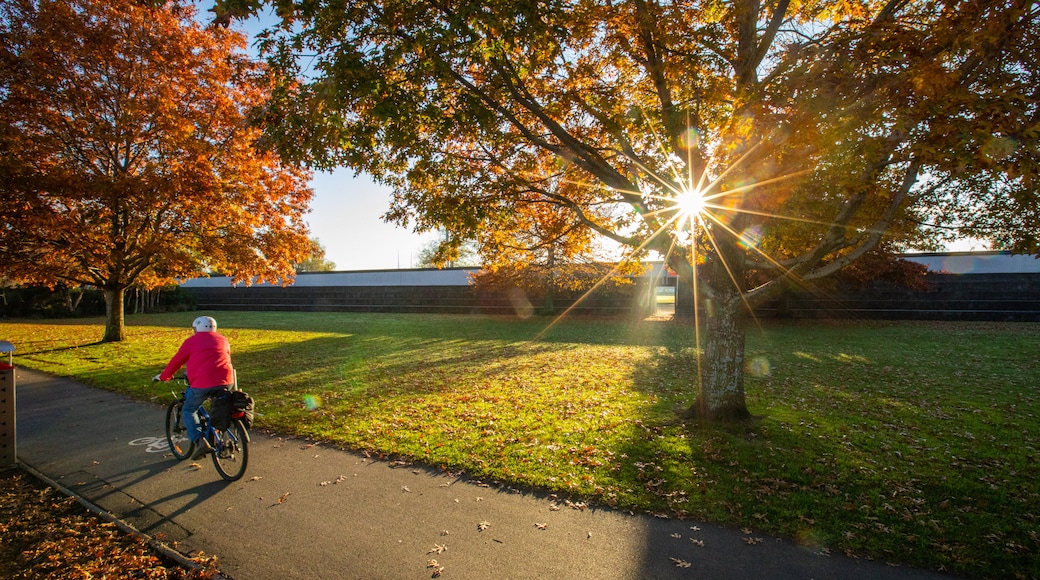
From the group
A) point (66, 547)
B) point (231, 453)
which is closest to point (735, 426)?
point (231, 453)

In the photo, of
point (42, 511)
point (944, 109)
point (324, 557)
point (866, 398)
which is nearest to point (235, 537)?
point (324, 557)

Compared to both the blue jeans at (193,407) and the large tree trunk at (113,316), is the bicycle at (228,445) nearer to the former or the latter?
the blue jeans at (193,407)

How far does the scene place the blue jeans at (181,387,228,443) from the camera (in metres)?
5.38

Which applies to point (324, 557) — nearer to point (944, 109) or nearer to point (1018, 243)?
point (944, 109)

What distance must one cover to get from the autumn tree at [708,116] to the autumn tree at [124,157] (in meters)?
8.42

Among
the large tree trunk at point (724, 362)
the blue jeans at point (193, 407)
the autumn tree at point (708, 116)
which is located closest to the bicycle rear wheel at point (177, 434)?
the blue jeans at point (193, 407)

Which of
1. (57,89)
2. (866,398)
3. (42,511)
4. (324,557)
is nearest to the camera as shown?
(324,557)

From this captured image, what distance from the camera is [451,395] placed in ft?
31.4

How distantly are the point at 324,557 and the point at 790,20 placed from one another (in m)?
9.16

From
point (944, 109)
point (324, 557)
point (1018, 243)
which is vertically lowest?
point (324, 557)

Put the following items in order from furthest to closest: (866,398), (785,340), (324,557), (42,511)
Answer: (785,340), (866,398), (42,511), (324,557)

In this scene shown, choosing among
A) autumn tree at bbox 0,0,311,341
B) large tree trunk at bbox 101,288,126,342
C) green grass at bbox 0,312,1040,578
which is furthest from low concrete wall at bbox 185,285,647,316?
large tree trunk at bbox 101,288,126,342

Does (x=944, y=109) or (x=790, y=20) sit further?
(x=790, y=20)

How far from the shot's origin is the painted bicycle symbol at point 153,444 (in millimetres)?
6402
